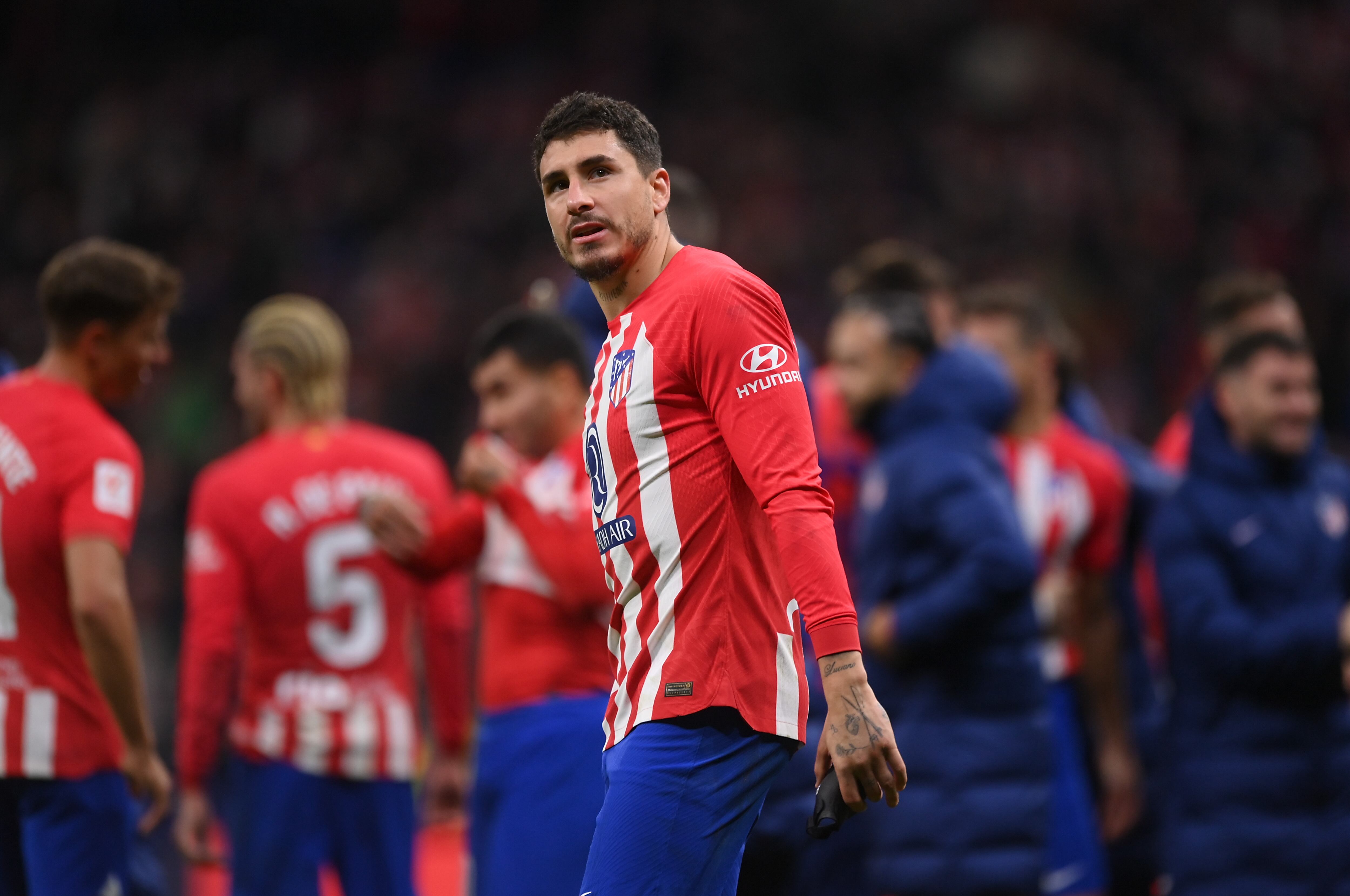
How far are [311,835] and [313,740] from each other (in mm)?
337

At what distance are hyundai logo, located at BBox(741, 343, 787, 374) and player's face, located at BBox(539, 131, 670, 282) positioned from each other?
386mm

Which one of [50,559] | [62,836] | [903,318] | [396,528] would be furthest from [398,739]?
[903,318]

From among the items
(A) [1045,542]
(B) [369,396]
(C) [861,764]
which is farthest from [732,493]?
(B) [369,396]

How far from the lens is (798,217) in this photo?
52.9ft

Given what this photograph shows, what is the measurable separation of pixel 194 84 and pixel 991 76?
31.5 feet

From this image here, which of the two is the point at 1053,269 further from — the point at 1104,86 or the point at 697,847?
the point at 697,847

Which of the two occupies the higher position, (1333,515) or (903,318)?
(903,318)

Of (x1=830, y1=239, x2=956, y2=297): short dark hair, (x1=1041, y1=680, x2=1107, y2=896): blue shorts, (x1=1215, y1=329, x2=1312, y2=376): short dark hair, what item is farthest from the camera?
(x1=830, y1=239, x2=956, y2=297): short dark hair

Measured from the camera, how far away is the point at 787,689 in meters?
2.73

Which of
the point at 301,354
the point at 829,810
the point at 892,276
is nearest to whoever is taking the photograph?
the point at 829,810

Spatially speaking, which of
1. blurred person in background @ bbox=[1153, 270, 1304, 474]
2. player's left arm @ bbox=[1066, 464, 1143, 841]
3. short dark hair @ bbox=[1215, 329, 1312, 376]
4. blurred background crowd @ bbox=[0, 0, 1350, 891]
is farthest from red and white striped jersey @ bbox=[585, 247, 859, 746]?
blurred background crowd @ bbox=[0, 0, 1350, 891]

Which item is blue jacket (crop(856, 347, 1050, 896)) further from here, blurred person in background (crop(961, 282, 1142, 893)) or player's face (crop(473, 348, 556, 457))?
player's face (crop(473, 348, 556, 457))

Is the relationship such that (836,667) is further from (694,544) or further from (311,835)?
(311,835)

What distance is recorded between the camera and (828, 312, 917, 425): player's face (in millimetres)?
5266
